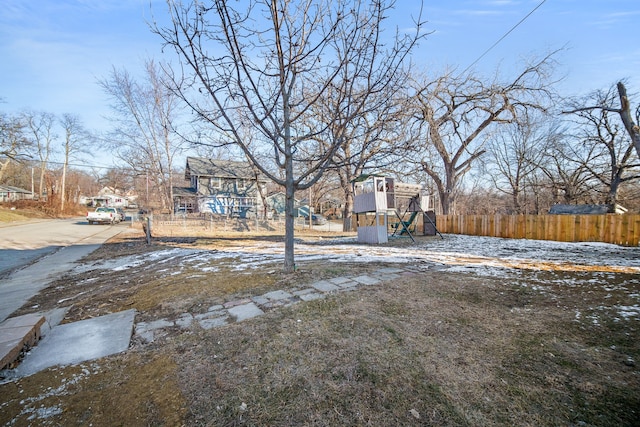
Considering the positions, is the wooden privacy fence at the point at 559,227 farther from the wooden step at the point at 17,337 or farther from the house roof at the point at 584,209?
the wooden step at the point at 17,337

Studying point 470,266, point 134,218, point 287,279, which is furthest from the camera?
point 134,218

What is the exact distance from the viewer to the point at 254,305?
3164mm

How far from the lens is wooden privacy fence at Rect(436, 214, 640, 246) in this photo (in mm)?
8969

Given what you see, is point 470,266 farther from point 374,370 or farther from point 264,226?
point 264,226

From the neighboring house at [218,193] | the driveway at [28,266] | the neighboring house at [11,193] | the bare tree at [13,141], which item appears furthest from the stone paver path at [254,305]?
the neighboring house at [11,193]

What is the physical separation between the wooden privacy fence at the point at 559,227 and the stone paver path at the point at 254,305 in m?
10.1

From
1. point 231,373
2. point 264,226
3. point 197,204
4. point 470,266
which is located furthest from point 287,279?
point 197,204

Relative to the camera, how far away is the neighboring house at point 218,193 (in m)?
25.3

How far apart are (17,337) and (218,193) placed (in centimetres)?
2598

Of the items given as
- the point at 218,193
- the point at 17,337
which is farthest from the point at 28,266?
the point at 218,193

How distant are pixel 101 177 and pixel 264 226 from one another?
4593cm

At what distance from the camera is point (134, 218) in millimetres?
23922

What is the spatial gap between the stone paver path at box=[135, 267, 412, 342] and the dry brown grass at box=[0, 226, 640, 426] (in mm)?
175

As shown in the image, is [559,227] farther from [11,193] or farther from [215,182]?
[11,193]
